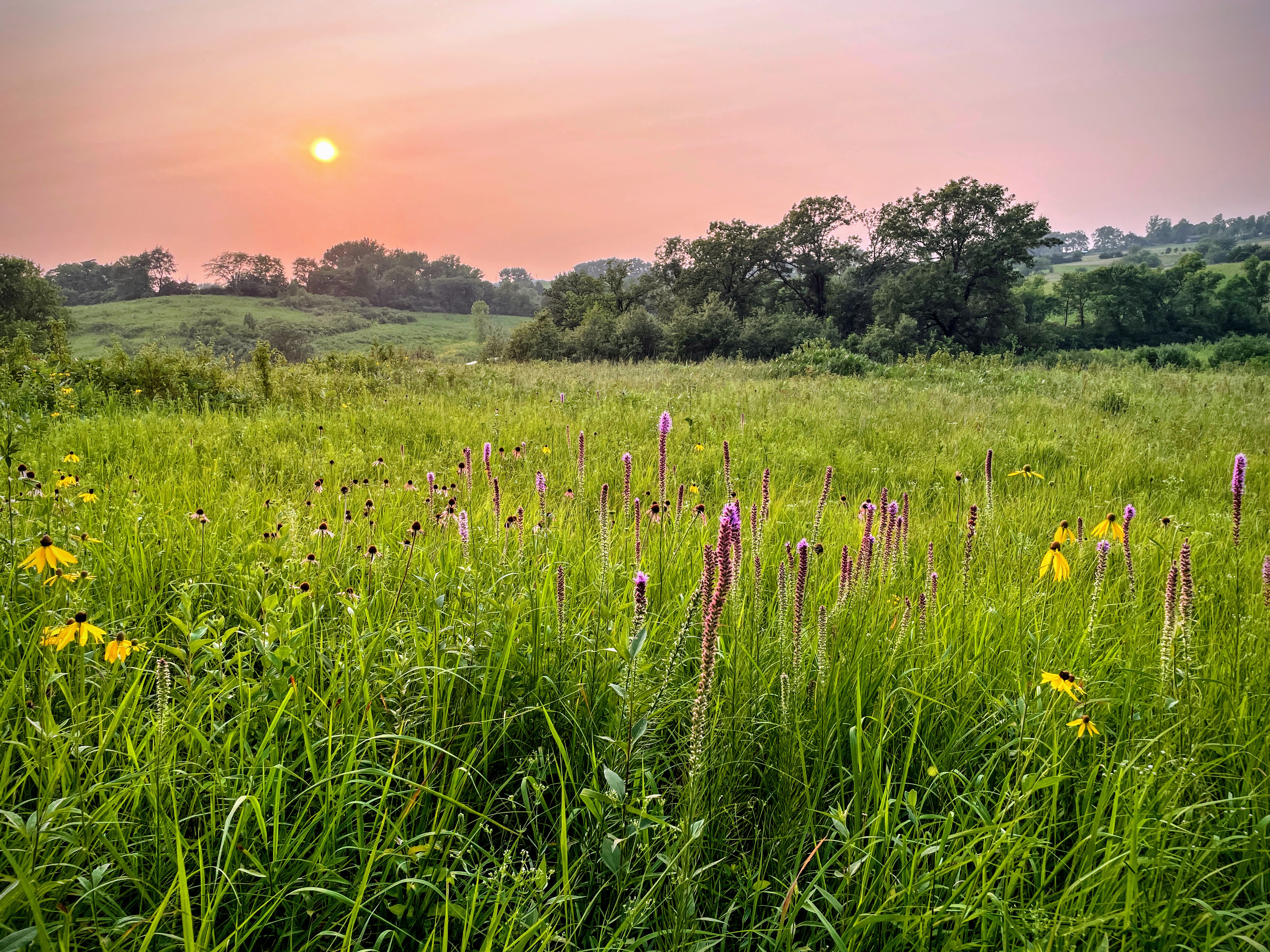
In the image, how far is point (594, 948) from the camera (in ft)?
3.79

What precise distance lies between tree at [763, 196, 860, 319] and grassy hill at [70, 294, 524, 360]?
2446 cm

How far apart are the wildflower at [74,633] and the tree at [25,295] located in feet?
155

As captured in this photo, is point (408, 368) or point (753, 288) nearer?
point (408, 368)

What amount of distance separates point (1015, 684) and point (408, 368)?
598 inches

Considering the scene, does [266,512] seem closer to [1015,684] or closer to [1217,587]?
[1015,684]

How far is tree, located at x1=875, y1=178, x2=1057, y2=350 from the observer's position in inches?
1467

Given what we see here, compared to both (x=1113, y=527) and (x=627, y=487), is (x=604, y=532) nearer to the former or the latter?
(x=627, y=487)

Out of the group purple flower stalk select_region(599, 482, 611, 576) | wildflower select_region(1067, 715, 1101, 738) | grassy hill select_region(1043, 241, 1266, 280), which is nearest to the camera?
wildflower select_region(1067, 715, 1101, 738)

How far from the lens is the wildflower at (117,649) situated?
1477 millimetres

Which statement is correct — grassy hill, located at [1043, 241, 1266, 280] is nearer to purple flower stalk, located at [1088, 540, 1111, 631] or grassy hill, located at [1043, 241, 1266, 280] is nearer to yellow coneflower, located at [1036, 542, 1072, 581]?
purple flower stalk, located at [1088, 540, 1111, 631]

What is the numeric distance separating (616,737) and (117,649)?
1.27 m

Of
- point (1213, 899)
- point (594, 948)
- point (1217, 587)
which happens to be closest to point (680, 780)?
point (594, 948)

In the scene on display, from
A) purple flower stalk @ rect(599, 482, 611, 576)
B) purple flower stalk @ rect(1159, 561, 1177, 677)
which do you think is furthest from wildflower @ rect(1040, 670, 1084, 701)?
purple flower stalk @ rect(599, 482, 611, 576)

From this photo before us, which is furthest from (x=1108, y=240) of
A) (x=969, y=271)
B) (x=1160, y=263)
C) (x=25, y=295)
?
(x=25, y=295)
